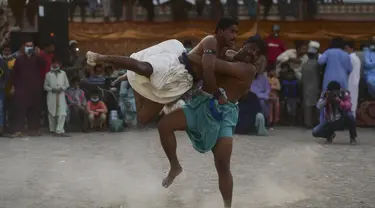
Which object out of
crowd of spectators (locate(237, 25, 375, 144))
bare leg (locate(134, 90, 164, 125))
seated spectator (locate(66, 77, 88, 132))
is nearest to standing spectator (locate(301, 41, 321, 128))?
crowd of spectators (locate(237, 25, 375, 144))

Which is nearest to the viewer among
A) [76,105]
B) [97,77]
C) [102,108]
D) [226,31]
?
[226,31]

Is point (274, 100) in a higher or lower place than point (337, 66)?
lower

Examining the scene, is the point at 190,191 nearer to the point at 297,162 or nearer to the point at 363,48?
the point at 297,162

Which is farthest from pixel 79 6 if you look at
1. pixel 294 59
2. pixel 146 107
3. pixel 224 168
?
pixel 224 168

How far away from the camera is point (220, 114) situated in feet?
22.6

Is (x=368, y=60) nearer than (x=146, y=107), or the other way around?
(x=146, y=107)

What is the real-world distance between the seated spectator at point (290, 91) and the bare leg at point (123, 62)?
1071 centimetres

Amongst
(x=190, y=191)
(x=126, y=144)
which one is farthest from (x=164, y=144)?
(x=126, y=144)

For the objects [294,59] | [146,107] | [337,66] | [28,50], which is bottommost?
[294,59]

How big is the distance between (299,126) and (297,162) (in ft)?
20.7

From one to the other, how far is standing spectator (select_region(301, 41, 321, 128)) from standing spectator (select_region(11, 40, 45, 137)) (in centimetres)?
571

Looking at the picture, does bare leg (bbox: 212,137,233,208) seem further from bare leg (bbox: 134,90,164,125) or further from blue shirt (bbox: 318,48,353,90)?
blue shirt (bbox: 318,48,353,90)

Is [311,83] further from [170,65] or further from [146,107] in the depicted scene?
[170,65]

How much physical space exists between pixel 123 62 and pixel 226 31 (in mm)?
948
